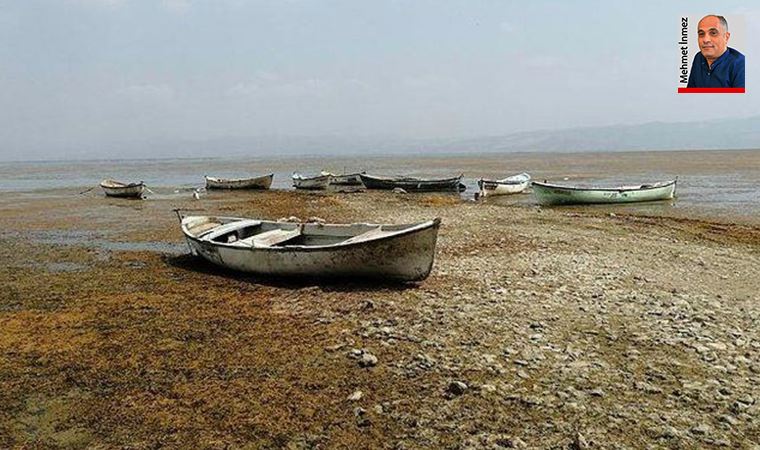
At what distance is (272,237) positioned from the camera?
1512 centimetres

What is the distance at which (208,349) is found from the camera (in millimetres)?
9023

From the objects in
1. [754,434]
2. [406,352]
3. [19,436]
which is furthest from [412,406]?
[19,436]

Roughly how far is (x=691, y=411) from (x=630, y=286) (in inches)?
228

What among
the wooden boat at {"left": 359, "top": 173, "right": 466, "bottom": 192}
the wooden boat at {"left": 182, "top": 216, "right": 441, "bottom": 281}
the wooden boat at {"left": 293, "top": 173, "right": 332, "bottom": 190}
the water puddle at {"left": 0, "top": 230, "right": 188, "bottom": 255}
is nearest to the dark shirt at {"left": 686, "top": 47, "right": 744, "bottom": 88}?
the wooden boat at {"left": 182, "top": 216, "right": 441, "bottom": 281}

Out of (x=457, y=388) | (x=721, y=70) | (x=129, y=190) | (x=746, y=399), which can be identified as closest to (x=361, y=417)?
(x=457, y=388)

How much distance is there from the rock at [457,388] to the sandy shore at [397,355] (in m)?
0.03

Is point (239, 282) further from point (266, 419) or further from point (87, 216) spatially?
point (87, 216)

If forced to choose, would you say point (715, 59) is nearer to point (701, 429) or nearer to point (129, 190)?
point (701, 429)

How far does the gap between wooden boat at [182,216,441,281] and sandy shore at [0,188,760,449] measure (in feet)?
1.18

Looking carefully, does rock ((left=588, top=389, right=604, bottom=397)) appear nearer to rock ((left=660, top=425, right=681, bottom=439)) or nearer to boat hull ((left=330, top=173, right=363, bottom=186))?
rock ((left=660, top=425, right=681, bottom=439))

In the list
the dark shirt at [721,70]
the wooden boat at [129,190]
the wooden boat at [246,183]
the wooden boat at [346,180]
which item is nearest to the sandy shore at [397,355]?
the dark shirt at [721,70]

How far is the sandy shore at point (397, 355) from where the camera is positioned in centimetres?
645

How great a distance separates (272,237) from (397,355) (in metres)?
7.53

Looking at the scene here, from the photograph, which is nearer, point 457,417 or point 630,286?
point 457,417
